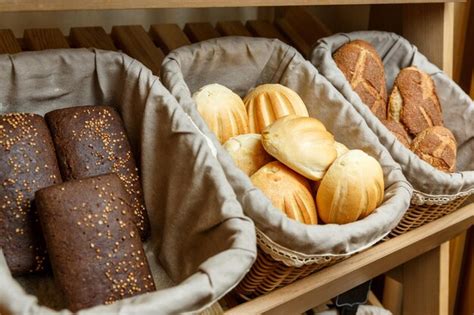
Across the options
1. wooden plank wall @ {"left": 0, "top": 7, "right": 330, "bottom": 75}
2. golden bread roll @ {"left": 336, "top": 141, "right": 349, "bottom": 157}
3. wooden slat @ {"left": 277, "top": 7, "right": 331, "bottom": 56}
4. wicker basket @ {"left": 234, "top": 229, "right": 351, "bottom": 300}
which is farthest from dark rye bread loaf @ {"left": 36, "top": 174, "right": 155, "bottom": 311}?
wooden slat @ {"left": 277, "top": 7, "right": 331, "bottom": 56}

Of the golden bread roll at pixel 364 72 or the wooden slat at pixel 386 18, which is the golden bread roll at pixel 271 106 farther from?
the wooden slat at pixel 386 18

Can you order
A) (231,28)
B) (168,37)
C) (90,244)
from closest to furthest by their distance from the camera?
(90,244), (168,37), (231,28)

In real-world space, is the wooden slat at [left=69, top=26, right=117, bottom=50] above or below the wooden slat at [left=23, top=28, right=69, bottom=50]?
below

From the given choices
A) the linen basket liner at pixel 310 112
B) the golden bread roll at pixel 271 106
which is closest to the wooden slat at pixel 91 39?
the linen basket liner at pixel 310 112

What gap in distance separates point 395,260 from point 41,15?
982mm

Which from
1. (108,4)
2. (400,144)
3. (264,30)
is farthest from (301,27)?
(108,4)

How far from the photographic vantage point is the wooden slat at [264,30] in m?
1.55

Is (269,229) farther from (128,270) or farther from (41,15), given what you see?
(41,15)

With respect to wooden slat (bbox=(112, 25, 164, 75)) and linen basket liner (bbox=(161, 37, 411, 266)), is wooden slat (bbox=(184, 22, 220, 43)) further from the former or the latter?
linen basket liner (bbox=(161, 37, 411, 266))

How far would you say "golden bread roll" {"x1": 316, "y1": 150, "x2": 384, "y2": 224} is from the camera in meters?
0.94

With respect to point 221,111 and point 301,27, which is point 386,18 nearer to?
point 301,27

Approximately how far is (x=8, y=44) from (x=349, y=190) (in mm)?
745

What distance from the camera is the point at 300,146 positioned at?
3.13 ft

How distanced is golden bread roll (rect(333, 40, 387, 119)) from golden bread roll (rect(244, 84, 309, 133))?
178mm
